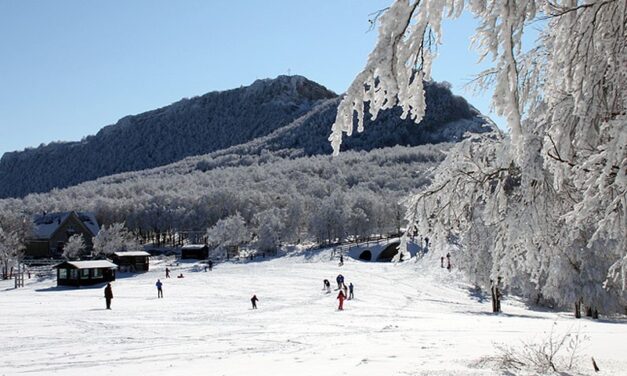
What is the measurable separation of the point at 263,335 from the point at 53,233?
79.2 m

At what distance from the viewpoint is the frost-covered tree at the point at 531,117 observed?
150 inches

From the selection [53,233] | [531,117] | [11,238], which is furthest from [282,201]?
[531,117]

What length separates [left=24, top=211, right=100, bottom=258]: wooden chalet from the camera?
282 ft

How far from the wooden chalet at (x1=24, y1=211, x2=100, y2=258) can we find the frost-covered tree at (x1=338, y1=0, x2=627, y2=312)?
85.2 metres

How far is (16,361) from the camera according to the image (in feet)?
43.7

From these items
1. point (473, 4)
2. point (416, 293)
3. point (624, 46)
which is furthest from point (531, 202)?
point (416, 293)

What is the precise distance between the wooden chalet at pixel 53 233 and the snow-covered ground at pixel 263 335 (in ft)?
173

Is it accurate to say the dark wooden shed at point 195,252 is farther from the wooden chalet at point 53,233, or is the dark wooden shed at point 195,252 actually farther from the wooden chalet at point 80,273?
the wooden chalet at point 80,273

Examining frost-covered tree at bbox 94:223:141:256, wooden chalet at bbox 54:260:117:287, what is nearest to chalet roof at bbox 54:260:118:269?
wooden chalet at bbox 54:260:117:287

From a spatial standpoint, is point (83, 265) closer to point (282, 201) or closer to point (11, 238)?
point (11, 238)

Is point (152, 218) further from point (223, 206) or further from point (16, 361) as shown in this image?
point (16, 361)

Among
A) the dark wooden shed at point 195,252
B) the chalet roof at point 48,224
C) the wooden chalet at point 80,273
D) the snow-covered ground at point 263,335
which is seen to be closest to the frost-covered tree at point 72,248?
the chalet roof at point 48,224

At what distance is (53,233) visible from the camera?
86312 millimetres

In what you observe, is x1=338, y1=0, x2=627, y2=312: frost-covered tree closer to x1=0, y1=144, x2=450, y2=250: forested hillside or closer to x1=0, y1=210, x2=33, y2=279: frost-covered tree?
x1=0, y1=144, x2=450, y2=250: forested hillside
